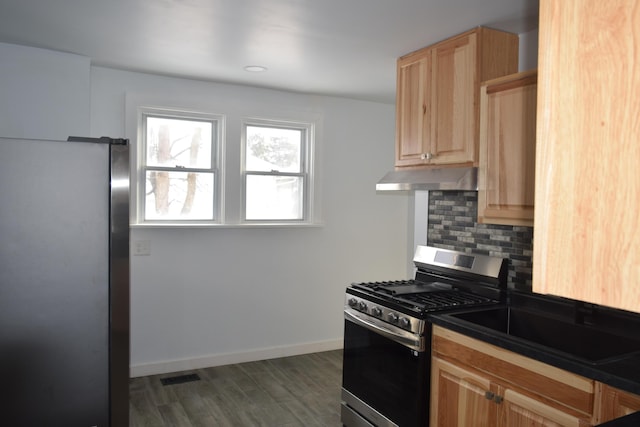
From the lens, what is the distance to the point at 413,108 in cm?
300

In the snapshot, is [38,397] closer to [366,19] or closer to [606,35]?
[606,35]

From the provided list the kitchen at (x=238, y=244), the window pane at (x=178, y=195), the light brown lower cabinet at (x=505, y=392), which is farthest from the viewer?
the window pane at (x=178, y=195)

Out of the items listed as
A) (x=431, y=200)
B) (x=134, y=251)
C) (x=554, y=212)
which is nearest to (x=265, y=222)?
(x=134, y=251)

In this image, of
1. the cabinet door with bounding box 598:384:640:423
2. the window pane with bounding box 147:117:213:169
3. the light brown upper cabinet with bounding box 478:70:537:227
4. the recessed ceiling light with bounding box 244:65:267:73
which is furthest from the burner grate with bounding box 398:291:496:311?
the window pane with bounding box 147:117:213:169

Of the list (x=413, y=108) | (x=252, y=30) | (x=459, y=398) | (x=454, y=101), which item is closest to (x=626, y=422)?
(x=459, y=398)

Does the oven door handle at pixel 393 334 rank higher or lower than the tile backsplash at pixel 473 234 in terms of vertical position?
lower

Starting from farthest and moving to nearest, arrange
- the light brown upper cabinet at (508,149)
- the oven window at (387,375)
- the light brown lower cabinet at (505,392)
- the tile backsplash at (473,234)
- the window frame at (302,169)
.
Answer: the window frame at (302,169) < the tile backsplash at (473,234) < the oven window at (387,375) < the light brown upper cabinet at (508,149) < the light brown lower cabinet at (505,392)

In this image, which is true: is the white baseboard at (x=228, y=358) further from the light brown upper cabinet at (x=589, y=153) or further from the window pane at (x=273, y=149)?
the light brown upper cabinet at (x=589, y=153)

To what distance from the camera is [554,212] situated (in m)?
0.63

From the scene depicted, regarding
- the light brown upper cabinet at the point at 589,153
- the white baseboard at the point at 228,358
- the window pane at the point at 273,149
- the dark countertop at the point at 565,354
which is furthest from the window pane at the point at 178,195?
the light brown upper cabinet at the point at 589,153

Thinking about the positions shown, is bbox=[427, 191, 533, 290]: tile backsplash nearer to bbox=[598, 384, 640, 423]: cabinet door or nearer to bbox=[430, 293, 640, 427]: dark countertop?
bbox=[430, 293, 640, 427]: dark countertop

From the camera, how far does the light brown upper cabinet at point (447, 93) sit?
2.61 m

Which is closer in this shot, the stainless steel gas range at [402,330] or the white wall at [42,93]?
the stainless steel gas range at [402,330]

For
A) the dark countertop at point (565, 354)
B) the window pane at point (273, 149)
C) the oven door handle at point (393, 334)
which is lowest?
the oven door handle at point (393, 334)
